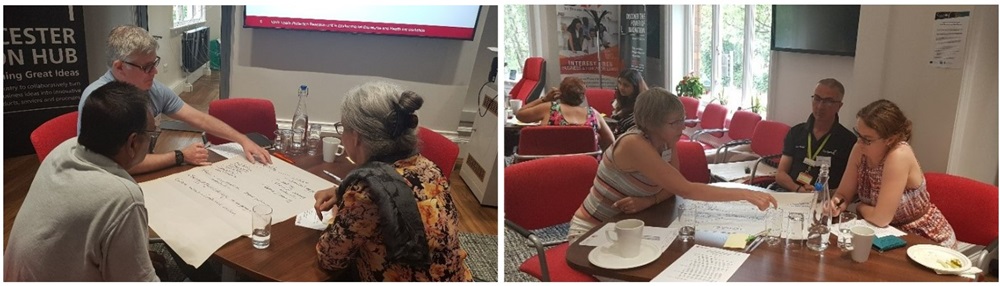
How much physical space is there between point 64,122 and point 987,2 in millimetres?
2417

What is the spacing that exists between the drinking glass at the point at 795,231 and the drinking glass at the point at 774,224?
0.02 meters

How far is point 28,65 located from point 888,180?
2455 mm

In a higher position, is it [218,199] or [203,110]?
[203,110]

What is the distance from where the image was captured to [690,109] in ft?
6.00

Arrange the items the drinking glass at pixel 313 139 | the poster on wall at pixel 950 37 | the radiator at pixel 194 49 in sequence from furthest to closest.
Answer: the drinking glass at pixel 313 139 → the poster on wall at pixel 950 37 → the radiator at pixel 194 49

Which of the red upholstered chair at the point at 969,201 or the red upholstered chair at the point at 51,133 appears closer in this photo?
the red upholstered chair at the point at 51,133

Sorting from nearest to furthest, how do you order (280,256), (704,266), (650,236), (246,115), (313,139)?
(280,256)
(704,266)
(650,236)
(246,115)
(313,139)

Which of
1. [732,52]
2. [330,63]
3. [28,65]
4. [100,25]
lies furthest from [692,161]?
[28,65]

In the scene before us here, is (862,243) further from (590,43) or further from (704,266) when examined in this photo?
(590,43)

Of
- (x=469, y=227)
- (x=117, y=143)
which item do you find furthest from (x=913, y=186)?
(x=117, y=143)

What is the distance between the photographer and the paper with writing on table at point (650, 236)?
69.0 inches

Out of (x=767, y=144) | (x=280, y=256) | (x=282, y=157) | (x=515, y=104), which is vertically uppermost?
(x=515, y=104)

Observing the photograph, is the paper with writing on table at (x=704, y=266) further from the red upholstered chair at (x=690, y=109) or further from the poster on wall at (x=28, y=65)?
the poster on wall at (x=28, y=65)

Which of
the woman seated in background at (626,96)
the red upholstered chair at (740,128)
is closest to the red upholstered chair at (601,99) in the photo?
the woman seated in background at (626,96)
